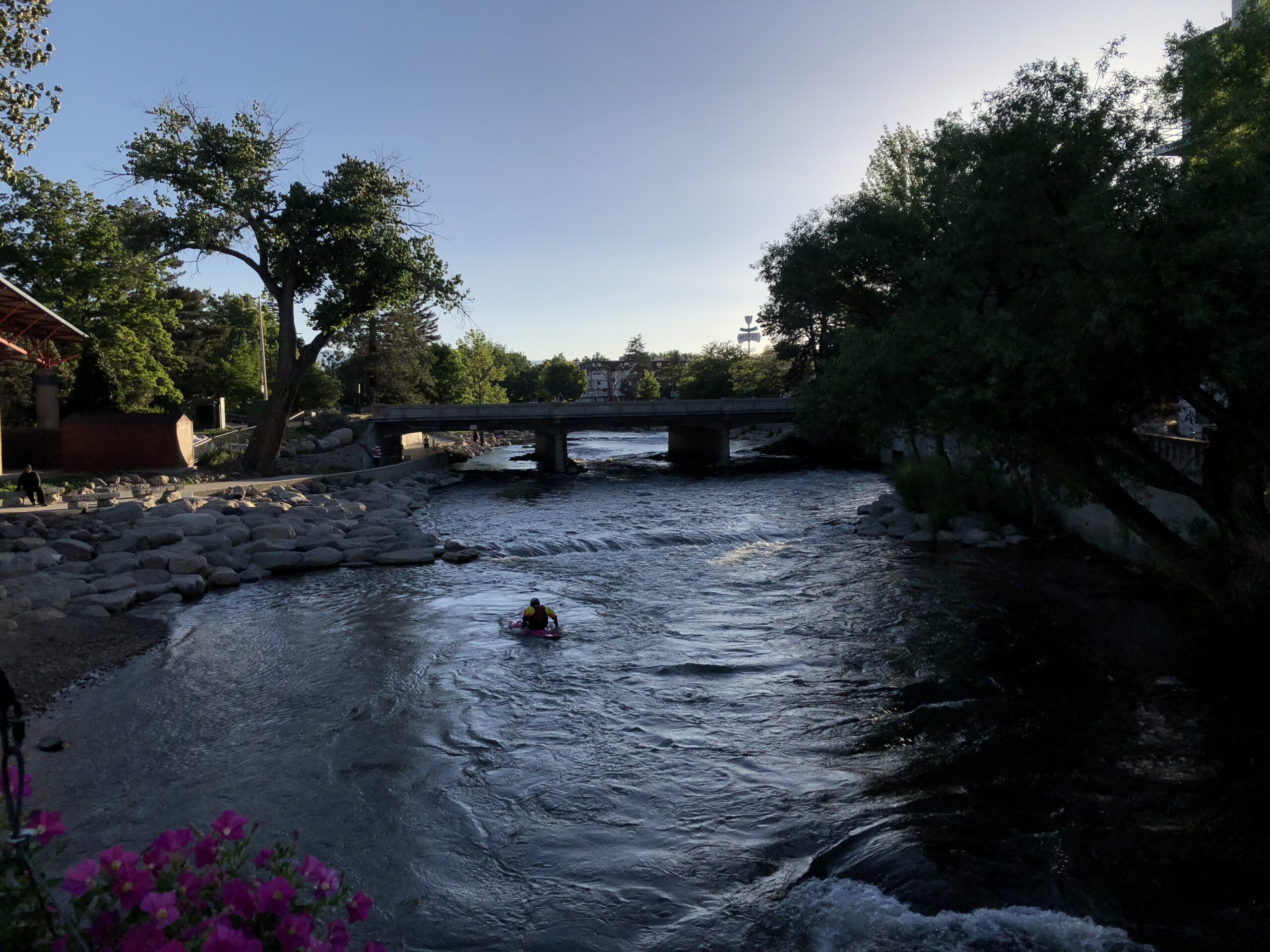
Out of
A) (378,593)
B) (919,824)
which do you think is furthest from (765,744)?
(378,593)

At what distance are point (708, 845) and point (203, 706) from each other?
8.11 meters

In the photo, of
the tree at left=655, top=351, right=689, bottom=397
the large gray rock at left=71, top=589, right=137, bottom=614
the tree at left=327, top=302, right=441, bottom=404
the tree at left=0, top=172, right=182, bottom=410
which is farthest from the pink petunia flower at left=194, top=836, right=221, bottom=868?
the tree at left=655, top=351, right=689, bottom=397

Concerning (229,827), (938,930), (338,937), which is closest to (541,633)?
(938,930)

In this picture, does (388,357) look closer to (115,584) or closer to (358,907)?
(115,584)

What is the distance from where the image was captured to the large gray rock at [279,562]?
2264cm

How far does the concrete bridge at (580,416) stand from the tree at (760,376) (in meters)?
17.9

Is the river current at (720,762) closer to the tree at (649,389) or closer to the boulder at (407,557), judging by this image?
the boulder at (407,557)

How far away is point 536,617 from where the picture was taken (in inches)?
641

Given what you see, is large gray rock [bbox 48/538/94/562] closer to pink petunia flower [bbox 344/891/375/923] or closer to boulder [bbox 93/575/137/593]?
boulder [bbox 93/575/137/593]

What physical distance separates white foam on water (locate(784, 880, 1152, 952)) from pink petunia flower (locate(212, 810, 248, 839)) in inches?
198

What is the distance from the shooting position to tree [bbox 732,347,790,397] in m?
76.2

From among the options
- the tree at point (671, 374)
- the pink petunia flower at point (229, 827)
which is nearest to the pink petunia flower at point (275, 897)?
the pink petunia flower at point (229, 827)

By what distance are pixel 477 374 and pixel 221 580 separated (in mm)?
80127

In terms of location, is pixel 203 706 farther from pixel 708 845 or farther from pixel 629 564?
pixel 629 564
